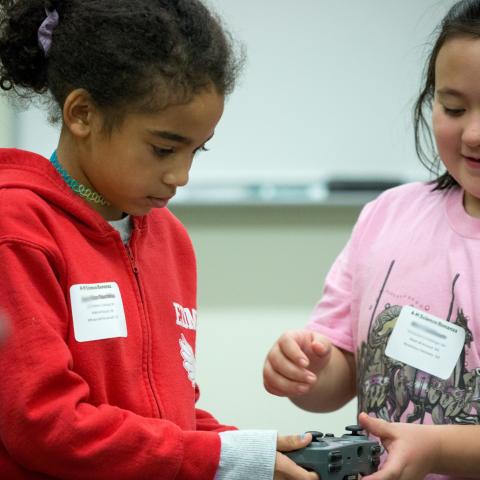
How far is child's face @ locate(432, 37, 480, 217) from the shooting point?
1.42 meters

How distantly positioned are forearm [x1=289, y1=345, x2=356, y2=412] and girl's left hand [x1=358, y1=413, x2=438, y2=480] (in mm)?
277

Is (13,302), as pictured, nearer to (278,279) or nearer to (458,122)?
(458,122)

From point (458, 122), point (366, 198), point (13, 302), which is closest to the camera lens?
point (13, 302)

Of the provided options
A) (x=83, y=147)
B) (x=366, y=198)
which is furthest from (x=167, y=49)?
(x=366, y=198)

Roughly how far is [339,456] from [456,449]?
27cm

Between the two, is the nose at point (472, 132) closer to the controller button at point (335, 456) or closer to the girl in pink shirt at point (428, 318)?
the girl in pink shirt at point (428, 318)

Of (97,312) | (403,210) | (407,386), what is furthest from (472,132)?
(97,312)

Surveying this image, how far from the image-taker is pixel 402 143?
2.97 metres

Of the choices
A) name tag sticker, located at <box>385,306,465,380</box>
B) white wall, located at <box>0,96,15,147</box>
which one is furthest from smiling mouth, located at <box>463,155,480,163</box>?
white wall, located at <box>0,96,15,147</box>

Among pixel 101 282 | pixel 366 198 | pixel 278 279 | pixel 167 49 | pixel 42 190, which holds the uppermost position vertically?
pixel 167 49

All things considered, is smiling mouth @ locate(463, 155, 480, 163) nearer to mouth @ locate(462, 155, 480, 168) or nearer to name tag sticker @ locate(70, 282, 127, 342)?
mouth @ locate(462, 155, 480, 168)

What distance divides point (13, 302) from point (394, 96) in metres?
2.08

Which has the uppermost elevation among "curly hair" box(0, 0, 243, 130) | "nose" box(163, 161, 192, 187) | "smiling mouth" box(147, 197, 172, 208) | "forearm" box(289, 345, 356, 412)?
"curly hair" box(0, 0, 243, 130)

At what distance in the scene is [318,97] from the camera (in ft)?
9.70
